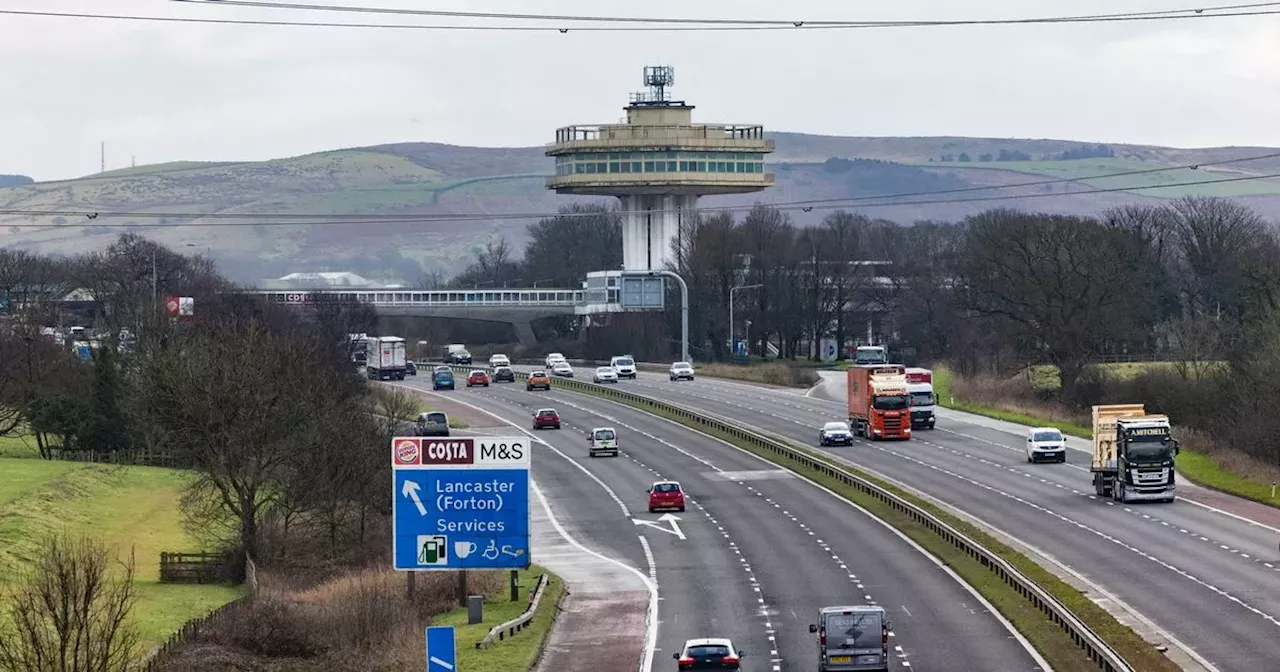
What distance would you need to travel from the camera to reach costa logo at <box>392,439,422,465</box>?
48.5m

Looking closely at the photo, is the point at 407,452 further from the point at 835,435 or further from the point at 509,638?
the point at 835,435

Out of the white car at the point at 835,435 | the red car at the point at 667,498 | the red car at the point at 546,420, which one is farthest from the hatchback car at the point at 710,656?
the red car at the point at 546,420

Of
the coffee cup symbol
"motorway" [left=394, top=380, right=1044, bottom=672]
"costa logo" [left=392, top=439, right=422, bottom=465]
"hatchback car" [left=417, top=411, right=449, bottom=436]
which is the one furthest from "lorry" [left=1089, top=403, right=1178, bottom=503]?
"costa logo" [left=392, top=439, right=422, bottom=465]

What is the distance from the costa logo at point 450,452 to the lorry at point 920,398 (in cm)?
7142

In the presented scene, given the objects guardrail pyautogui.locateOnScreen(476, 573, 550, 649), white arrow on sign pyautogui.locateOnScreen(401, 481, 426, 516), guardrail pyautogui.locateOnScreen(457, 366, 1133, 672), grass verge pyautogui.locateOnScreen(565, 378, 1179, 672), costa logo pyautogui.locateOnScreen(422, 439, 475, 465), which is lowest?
guardrail pyautogui.locateOnScreen(476, 573, 550, 649)

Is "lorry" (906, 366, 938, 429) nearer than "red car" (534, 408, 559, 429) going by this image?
Yes

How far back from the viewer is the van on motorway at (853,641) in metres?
45.6

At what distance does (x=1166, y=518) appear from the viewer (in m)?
76.4

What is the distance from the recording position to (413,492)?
4838 centimetres

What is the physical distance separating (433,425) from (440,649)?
243 ft

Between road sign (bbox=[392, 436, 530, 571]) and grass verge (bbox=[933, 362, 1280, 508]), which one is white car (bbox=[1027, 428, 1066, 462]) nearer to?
grass verge (bbox=[933, 362, 1280, 508])

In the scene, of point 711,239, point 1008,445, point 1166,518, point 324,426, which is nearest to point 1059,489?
point 1166,518

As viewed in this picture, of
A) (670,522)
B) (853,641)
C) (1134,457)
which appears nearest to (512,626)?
(853,641)

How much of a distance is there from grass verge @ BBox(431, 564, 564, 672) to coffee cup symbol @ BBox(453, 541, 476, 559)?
2734 millimetres
